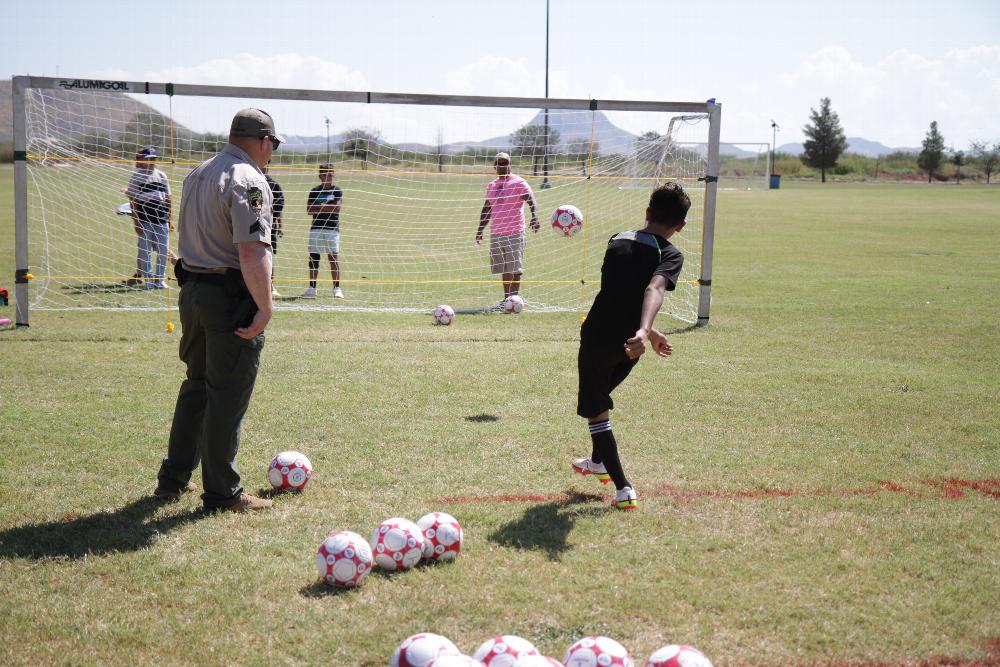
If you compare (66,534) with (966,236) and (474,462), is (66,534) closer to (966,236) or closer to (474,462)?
(474,462)

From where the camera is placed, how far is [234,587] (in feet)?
13.5

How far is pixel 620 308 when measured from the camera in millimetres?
5152

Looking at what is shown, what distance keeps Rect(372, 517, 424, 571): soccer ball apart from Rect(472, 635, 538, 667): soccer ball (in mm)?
1089

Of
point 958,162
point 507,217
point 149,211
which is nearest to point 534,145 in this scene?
point 507,217

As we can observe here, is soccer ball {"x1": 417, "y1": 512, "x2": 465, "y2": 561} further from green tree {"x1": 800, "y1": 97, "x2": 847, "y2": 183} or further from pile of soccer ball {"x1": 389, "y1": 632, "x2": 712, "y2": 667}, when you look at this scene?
green tree {"x1": 800, "y1": 97, "x2": 847, "y2": 183}

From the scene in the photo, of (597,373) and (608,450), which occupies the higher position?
(597,373)

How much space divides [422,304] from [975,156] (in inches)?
3511

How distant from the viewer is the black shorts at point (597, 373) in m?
5.19

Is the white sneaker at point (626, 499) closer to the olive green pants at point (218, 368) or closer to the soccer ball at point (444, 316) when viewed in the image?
the olive green pants at point (218, 368)

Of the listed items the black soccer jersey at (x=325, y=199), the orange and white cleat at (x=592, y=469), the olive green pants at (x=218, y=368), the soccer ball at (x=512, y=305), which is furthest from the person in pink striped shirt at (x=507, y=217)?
the olive green pants at (x=218, y=368)

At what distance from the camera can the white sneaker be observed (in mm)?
5203

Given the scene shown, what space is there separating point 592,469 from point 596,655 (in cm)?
241

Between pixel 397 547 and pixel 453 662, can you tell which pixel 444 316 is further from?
pixel 453 662

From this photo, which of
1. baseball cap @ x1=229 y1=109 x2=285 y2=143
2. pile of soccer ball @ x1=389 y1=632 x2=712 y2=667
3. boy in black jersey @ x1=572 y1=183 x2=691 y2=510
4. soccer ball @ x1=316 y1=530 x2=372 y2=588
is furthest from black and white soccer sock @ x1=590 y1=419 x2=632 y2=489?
baseball cap @ x1=229 y1=109 x2=285 y2=143
